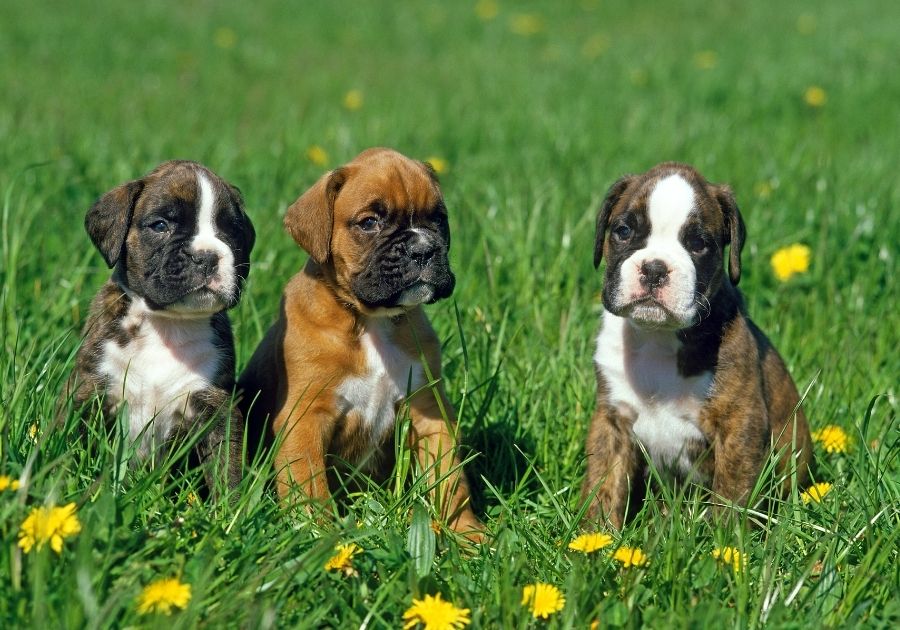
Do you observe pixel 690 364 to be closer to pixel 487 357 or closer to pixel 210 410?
pixel 487 357

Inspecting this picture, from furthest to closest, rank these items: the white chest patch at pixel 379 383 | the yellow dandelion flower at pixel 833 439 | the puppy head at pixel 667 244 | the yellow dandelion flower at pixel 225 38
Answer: the yellow dandelion flower at pixel 225 38
the yellow dandelion flower at pixel 833 439
the white chest patch at pixel 379 383
the puppy head at pixel 667 244

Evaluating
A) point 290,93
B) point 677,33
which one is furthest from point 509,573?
point 677,33

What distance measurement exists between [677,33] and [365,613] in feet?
47.2

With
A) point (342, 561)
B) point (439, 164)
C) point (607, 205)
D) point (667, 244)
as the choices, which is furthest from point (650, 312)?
point (439, 164)

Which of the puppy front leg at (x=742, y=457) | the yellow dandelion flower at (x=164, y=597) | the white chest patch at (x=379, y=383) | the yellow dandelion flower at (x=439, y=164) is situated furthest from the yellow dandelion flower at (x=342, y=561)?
the yellow dandelion flower at (x=439, y=164)

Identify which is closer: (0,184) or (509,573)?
(509,573)

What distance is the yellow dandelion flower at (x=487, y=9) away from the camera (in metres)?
17.2

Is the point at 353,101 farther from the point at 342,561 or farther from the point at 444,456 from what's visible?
the point at 342,561

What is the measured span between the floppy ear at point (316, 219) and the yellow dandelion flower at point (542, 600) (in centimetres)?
166

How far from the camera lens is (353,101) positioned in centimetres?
1134

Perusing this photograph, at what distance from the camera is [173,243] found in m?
4.30

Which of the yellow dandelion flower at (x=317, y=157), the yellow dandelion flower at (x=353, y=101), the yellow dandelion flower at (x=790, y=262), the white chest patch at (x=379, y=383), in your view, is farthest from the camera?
the yellow dandelion flower at (x=353, y=101)

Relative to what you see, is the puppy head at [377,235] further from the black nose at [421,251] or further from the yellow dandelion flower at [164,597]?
the yellow dandelion flower at [164,597]

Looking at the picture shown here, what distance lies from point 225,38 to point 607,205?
38.4ft
